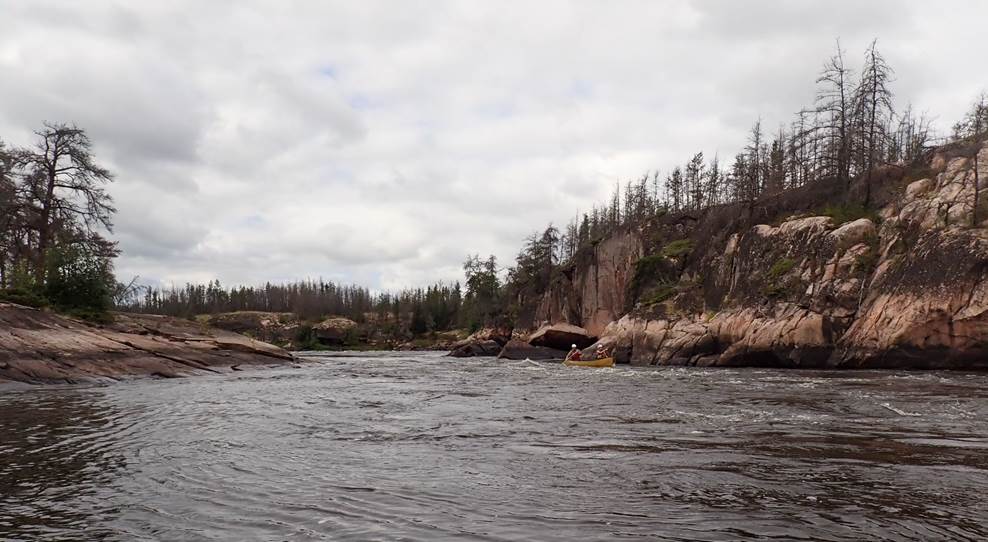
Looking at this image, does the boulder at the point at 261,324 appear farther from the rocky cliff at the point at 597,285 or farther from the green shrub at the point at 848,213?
the green shrub at the point at 848,213

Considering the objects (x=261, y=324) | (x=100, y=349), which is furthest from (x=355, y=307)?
(x=100, y=349)

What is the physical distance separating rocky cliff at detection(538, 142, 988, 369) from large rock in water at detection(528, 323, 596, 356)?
25.0 ft

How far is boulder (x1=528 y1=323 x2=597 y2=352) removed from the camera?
207ft

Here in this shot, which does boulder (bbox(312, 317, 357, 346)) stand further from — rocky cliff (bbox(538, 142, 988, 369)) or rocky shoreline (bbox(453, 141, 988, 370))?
rocky cliff (bbox(538, 142, 988, 369))

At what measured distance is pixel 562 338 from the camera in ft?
208

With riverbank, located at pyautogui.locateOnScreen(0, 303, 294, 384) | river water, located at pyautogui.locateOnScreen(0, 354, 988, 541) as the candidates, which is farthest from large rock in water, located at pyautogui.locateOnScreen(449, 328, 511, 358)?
river water, located at pyautogui.locateOnScreen(0, 354, 988, 541)

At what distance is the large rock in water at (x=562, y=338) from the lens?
207ft

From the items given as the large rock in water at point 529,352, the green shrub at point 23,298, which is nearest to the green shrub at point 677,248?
the large rock in water at point 529,352

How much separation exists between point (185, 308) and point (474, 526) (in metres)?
195

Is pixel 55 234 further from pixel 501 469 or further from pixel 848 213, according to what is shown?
pixel 848 213

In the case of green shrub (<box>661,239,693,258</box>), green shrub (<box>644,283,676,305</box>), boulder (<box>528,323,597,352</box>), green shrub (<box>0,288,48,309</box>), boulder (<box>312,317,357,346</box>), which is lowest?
boulder (<box>312,317,357,346</box>)

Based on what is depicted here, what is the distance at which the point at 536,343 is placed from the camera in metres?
64.1

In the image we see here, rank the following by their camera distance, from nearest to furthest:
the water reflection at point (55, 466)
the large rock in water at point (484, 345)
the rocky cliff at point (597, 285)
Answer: the water reflection at point (55, 466) < the rocky cliff at point (597, 285) < the large rock in water at point (484, 345)

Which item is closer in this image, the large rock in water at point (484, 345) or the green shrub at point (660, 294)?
the green shrub at point (660, 294)
